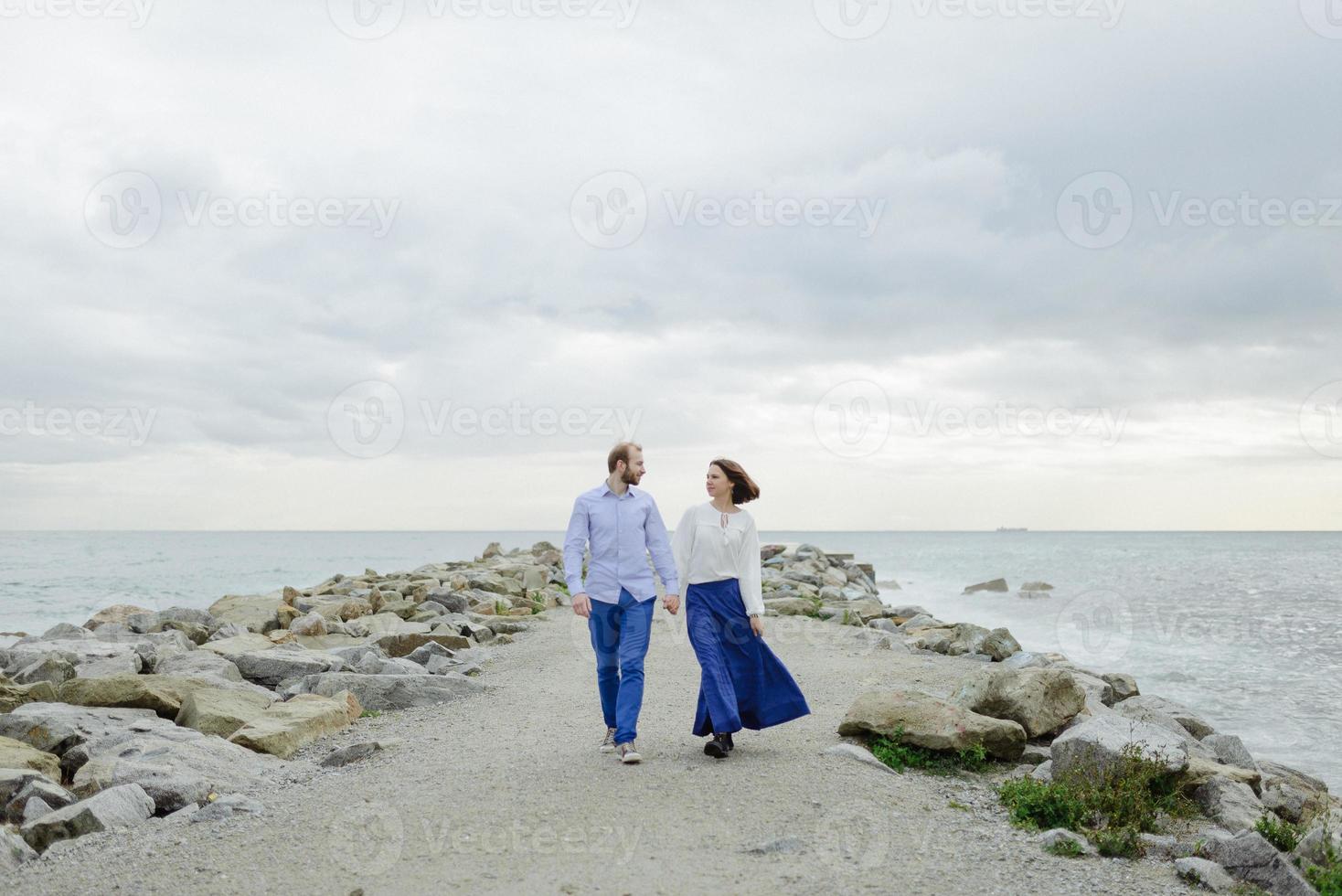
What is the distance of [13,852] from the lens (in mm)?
5414

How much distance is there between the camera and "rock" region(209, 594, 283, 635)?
15547 mm

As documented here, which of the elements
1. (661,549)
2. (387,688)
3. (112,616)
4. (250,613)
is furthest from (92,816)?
(112,616)

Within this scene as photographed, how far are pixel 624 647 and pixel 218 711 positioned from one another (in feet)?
12.8

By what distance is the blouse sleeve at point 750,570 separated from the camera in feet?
23.8

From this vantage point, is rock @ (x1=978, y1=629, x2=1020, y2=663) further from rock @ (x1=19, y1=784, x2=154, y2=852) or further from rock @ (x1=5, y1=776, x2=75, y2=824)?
rock @ (x1=5, y1=776, x2=75, y2=824)

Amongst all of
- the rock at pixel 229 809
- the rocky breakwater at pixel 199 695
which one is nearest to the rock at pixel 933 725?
the rocky breakwater at pixel 199 695

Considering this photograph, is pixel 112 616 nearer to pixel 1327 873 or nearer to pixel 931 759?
pixel 931 759

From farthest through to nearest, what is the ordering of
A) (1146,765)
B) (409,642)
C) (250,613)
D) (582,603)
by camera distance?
(250,613) → (409,642) → (582,603) → (1146,765)

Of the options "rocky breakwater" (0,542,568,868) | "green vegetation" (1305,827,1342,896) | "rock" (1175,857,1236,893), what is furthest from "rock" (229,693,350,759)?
"green vegetation" (1305,827,1342,896)

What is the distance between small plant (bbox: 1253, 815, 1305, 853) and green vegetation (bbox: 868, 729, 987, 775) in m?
1.85

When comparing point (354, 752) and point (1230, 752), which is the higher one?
point (354, 752)

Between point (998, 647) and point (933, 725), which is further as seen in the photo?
point (998, 647)

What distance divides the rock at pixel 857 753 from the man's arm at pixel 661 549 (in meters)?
1.63

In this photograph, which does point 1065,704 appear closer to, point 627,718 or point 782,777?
point 782,777
